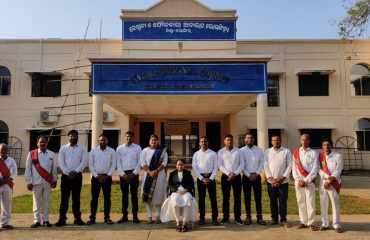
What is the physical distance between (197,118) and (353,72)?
27.2ft

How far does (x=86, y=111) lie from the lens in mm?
18062

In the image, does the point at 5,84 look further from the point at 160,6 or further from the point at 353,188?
the point at 353,188

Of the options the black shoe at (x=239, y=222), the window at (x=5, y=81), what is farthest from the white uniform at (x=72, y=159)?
the window at (x=5, y=81)

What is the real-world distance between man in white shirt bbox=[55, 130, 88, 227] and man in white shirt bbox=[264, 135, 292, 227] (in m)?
3.51

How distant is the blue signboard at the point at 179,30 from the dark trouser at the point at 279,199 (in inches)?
389

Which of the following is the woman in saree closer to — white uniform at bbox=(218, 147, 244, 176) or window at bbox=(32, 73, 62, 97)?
white uniform at bbox=(218, 147, 244, 176)

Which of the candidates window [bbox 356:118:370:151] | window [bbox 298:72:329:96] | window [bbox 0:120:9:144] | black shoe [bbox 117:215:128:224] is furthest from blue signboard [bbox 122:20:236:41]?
black shoe [bbox 117:215:128:224]

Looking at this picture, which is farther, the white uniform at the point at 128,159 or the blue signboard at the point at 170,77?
the blue signboard at the point at 170,77

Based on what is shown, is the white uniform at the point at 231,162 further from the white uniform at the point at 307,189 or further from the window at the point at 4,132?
the window at the point at 4,132

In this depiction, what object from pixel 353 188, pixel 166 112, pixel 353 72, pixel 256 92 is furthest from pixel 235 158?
pixel 353 72

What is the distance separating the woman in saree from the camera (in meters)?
6.80

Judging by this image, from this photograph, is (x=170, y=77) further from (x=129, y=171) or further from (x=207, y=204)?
(x=129, y=171)

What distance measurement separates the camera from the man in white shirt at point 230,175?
666cm

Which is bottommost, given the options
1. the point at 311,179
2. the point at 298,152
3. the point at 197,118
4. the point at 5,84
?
the point at 311,179
